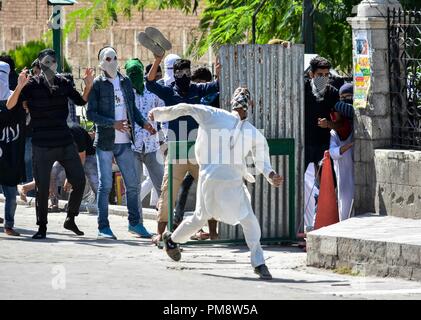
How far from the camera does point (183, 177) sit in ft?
50.7

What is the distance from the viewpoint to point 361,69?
15.0m

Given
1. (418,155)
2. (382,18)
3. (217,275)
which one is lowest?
(217,275)

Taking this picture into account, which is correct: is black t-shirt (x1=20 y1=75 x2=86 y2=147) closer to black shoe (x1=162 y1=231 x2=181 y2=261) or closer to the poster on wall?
black shoe (x1=162 y1=231 x2=181 y2=261)

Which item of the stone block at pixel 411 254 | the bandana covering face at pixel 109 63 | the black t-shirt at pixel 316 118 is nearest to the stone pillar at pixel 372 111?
the black t-shirt at pixel 316 118

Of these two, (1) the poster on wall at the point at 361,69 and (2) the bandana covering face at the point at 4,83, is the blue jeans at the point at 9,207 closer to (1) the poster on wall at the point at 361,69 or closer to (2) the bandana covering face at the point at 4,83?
(2) the bandana covering face at the point at 4,83

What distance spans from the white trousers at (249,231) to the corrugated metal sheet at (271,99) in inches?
70.2

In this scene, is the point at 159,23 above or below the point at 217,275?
above

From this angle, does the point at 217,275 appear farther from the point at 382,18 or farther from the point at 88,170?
the point at 88,170

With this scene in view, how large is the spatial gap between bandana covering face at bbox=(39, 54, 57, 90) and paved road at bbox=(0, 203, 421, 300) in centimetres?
163

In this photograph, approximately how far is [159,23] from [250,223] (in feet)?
80.1

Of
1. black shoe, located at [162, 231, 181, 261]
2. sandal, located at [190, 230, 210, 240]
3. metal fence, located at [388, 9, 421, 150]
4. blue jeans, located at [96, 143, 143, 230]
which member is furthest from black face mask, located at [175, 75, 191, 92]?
black shoe, located at [162, 231, 181, 261]

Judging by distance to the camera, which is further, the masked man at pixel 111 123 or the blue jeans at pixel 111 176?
the blue jeans at pixel 111 176

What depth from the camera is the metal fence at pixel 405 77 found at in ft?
48.4

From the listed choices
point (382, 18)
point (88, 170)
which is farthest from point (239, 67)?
point (88, 170)
